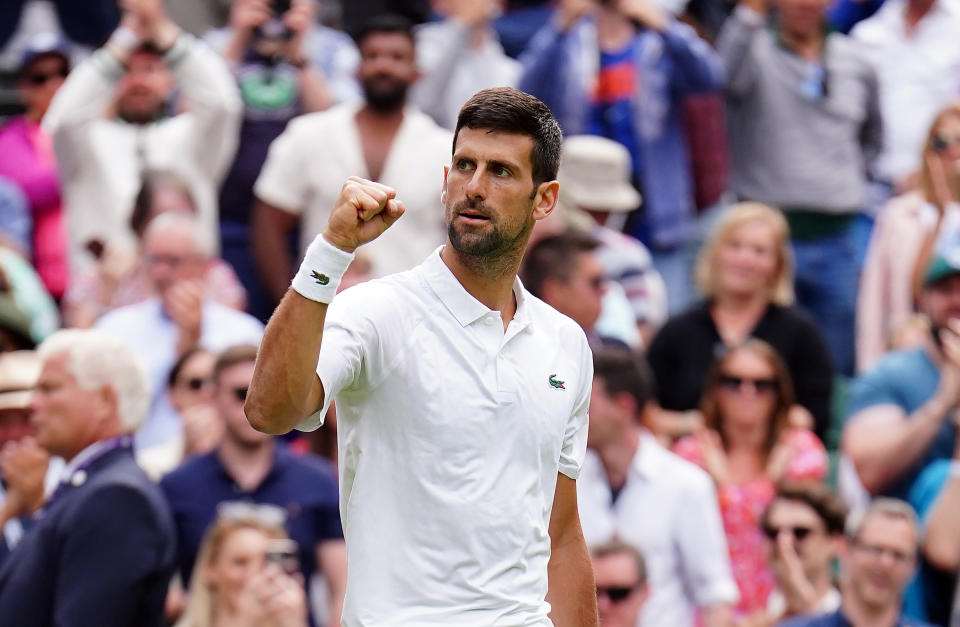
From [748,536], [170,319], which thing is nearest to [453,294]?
[748,536]

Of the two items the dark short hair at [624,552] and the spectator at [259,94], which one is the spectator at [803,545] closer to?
the dark short hair at [624,552]

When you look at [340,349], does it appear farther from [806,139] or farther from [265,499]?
[806,139]

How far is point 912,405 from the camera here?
26.7 ft

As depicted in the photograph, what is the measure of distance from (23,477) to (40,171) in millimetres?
3469

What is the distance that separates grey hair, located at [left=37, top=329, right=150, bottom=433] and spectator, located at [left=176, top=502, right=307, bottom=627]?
671 millimetres

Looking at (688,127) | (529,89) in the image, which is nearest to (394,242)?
(529,89)

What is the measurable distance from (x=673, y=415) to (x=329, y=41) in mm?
3687

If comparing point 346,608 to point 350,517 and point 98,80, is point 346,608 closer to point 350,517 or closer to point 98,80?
point 350,517

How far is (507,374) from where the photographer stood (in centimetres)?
411

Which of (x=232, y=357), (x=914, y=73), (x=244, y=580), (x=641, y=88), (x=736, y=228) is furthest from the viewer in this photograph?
(x=914, y=73)

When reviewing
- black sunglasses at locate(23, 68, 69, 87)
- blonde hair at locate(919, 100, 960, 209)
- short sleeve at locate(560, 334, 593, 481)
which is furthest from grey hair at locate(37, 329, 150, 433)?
blonde hair at locate(919, 100, 960, 209)

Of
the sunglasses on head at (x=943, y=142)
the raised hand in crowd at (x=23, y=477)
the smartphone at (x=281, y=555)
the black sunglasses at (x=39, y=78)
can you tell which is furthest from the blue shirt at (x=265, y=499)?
the sunglasses on head at (x=943, y=142)

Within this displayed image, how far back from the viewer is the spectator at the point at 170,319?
27.3ft

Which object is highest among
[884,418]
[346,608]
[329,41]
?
[346,608]
